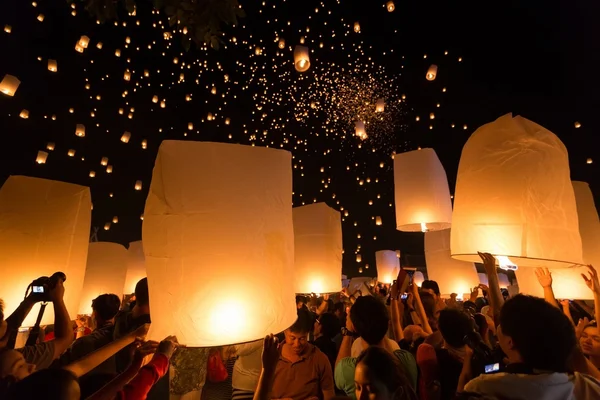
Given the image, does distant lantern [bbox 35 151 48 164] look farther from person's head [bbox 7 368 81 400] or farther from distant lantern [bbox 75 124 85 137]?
person's head [bbox 7 368 81 400]

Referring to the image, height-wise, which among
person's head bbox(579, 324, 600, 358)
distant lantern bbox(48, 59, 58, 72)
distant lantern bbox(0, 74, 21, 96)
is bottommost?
person's head bbox(579, 324, 600, 358)

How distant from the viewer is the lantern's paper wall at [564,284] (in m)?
3.25

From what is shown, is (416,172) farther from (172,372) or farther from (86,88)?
(86,88)

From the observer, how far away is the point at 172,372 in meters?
2.59

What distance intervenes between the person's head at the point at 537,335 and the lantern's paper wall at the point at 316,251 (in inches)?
114

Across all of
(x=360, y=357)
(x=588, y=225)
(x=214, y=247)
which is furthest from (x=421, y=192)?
(x=214, y=247)

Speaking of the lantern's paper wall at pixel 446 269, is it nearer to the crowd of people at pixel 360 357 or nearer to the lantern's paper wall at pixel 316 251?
the crowd of people at pixel 360 357

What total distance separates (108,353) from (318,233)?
113 inches

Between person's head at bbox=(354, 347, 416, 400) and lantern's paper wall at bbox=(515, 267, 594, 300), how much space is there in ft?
7.65

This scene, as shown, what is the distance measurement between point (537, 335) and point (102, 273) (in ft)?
19.4

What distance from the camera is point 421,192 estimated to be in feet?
14.5

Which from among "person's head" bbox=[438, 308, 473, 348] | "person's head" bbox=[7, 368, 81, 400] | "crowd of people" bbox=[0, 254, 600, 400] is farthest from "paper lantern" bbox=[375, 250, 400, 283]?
"person's head" bbox=[7, 368, 81, 400]

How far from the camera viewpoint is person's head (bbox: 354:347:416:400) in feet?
5.16

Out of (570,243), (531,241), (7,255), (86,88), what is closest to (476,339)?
(531,241)
